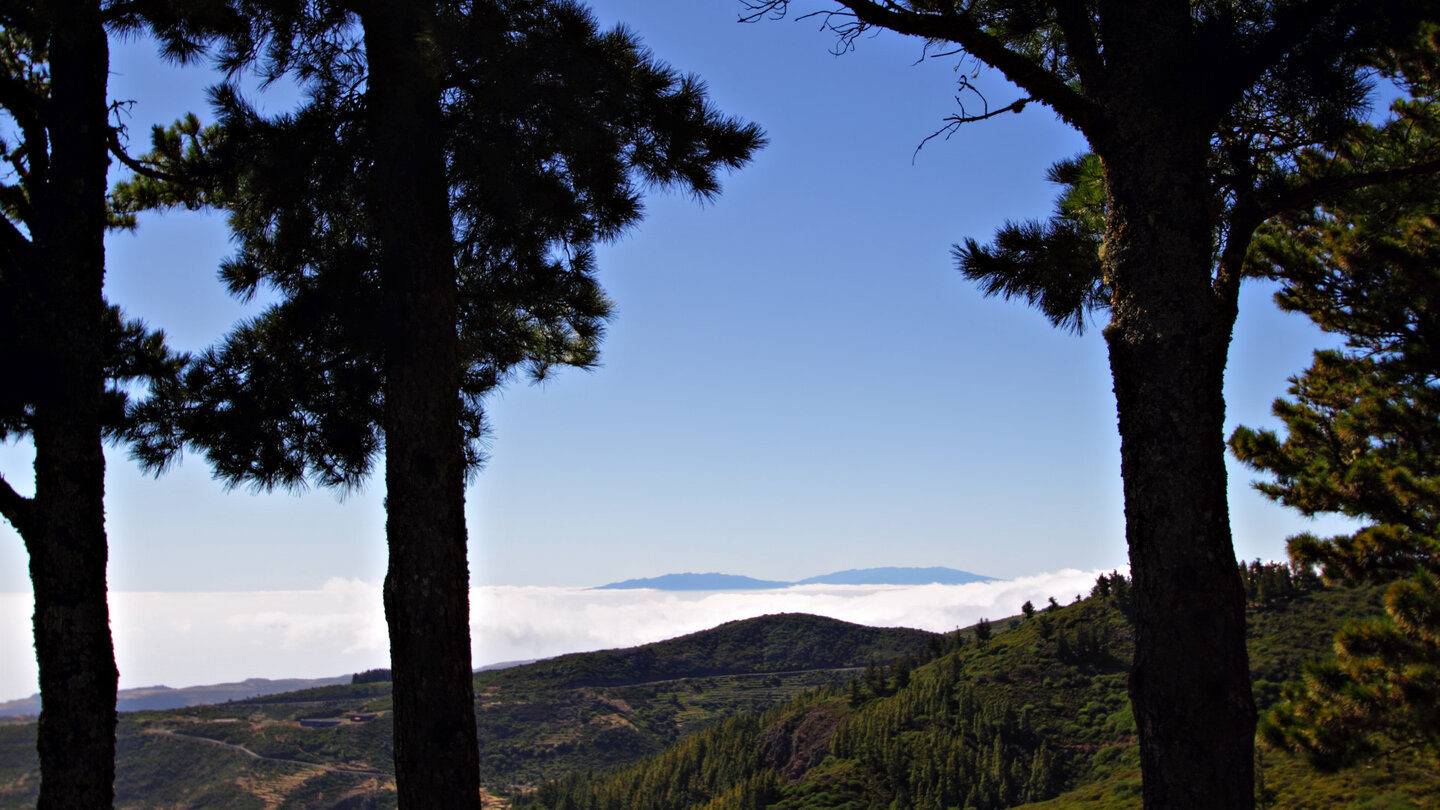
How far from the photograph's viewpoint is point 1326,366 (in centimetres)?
1271

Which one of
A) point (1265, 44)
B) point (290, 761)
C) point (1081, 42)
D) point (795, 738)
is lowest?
point (795, 738)

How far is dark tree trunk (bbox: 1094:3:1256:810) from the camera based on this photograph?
4.09 m

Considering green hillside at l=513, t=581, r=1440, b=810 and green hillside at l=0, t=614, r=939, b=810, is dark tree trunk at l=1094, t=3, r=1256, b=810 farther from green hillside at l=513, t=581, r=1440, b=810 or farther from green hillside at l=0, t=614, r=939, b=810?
green hillside at l=0, t=614, r=939, b=810

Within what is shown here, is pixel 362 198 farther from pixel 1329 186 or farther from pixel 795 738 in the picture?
pixel 795 738

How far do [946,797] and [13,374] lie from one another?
192 feet

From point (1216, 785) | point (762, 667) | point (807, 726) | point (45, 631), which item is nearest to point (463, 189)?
point (45, 631)

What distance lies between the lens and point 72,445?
6.37 m

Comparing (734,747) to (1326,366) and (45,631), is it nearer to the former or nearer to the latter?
(1326,366)

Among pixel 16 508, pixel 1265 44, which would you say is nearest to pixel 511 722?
pixel 16 508

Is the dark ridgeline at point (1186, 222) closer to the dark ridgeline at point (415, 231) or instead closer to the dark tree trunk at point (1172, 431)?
the dark tree trunk at point (1172, 431)

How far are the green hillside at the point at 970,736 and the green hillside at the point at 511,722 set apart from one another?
661 inches

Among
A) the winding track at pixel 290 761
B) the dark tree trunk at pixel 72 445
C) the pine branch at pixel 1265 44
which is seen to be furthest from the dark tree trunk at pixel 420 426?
the winding track at pixel 290 761

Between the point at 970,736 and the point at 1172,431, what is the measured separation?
6289 cm

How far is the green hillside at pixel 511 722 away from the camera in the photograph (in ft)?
269
